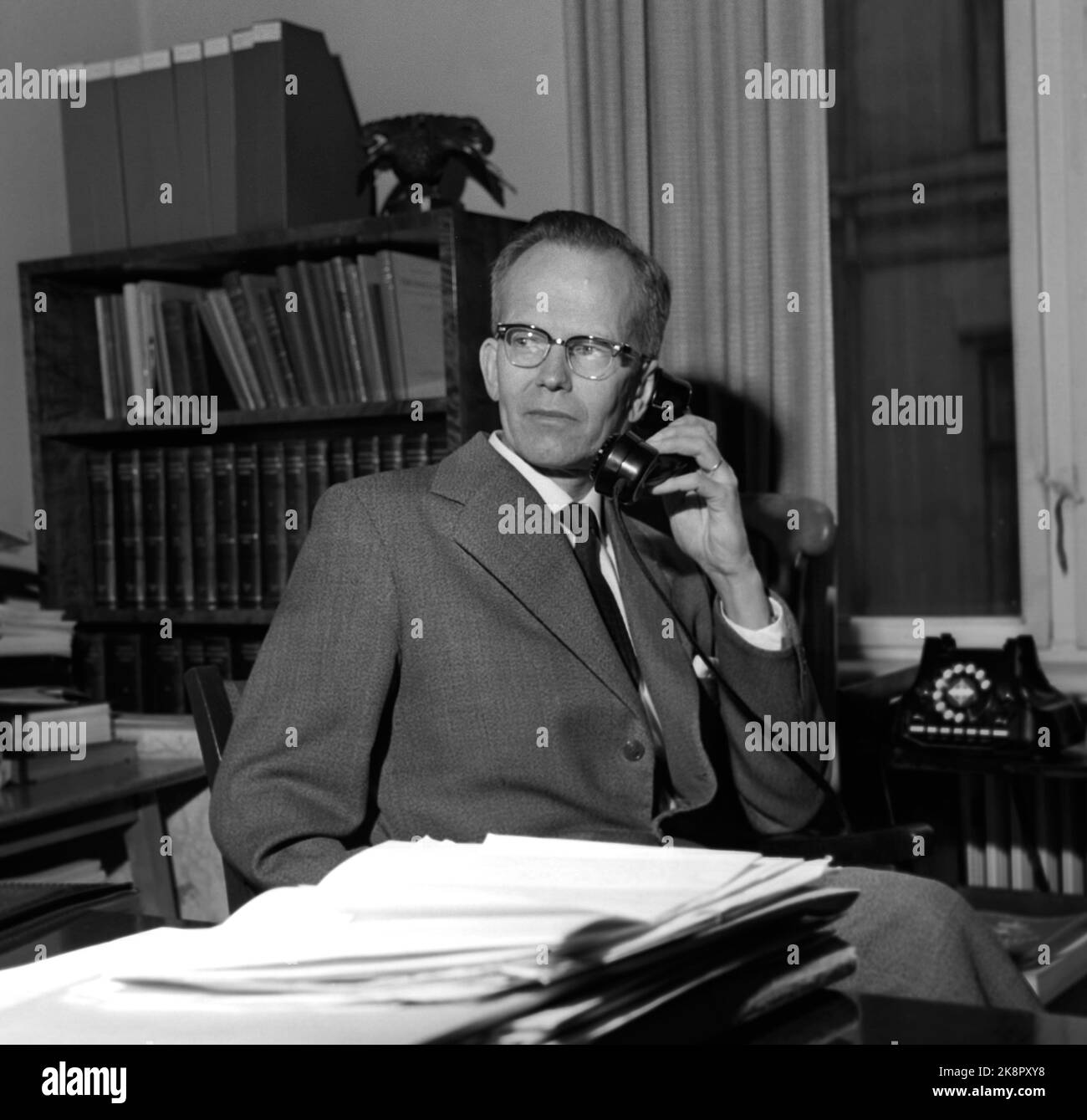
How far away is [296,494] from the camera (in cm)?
255

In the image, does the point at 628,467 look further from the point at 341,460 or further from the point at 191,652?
the point at 191,652

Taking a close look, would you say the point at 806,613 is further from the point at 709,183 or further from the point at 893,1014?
the point at 893,1014

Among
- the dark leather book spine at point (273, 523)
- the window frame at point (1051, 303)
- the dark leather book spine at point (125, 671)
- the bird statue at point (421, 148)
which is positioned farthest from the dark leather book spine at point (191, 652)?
the window frame at point (1051, 303)

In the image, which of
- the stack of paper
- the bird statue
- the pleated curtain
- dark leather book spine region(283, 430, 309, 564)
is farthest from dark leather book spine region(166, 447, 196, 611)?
the stack of paper

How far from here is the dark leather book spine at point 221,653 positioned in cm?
264

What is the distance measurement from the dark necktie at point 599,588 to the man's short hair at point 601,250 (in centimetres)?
21

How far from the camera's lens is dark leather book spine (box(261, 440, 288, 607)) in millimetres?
2561

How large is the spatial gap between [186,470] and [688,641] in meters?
1.34

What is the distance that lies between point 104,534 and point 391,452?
26.1 inches

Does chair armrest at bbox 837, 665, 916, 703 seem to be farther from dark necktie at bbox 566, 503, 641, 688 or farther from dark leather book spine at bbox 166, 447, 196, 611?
dark leather book spine at bbox 166, 447, 196, 611

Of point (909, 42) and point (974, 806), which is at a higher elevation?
point (909, 42)

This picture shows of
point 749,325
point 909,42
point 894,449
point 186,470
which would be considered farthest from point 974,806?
point 186,470
